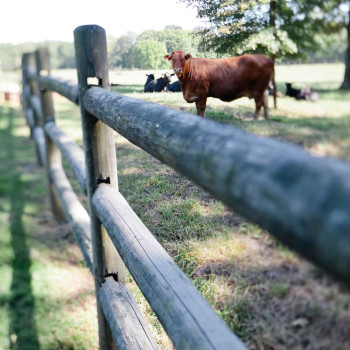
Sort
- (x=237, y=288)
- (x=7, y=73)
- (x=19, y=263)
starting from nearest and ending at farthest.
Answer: (x=237, y=288), (x=19, y=263), (x=7, y=73)

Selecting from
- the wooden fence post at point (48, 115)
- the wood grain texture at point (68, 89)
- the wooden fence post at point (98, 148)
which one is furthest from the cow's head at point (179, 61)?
the wooden fence post at point (48, 115)

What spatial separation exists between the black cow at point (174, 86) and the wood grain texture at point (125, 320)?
82 cm

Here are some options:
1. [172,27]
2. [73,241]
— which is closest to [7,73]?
[73,241]

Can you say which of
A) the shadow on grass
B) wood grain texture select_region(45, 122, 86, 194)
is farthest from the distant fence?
the shadow on grass

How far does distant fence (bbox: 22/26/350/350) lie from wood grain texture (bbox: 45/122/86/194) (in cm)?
36

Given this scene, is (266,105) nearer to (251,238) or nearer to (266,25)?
(266,25)

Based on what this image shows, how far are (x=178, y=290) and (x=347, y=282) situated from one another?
561 millimetres

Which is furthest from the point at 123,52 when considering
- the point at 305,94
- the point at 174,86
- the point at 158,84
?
the point at 305,94

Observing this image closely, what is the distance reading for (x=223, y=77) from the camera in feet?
2.94

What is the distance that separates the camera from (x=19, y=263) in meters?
3.08

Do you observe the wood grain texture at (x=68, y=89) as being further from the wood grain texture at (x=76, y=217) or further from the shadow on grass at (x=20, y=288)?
the shadow on grass at (x=20, y=288)

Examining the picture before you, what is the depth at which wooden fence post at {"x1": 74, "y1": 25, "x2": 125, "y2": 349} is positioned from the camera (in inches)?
64.0

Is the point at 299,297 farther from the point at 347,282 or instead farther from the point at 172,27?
the point at 172,27

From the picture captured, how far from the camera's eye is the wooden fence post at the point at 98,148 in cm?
163
